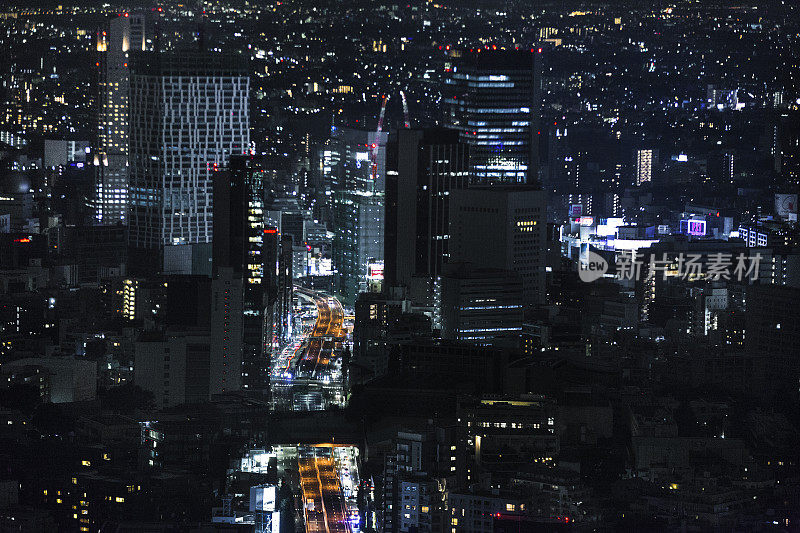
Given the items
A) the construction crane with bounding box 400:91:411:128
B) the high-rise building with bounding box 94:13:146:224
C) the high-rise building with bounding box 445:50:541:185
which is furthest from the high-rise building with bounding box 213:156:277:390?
the high-rise building with bounding box 94:13:146:224

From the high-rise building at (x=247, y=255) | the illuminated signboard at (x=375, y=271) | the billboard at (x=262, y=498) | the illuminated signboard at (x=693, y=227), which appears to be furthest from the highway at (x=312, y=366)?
the illuminated signboard at (x=693, y=227)

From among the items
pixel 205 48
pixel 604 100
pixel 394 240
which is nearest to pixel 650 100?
pixel 604 100

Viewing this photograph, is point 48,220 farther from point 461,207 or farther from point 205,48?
point 461,207

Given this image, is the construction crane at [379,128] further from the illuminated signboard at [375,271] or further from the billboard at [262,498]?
the billboard at [262,498]

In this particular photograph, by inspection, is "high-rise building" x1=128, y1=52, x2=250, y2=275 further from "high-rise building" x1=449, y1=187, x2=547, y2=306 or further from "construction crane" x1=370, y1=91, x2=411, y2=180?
"high-rise building" x1=449, y1=187, x2=547, y2=306

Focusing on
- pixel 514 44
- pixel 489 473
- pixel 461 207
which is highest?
pixel 514 44

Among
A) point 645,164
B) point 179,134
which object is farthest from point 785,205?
point 179,134
